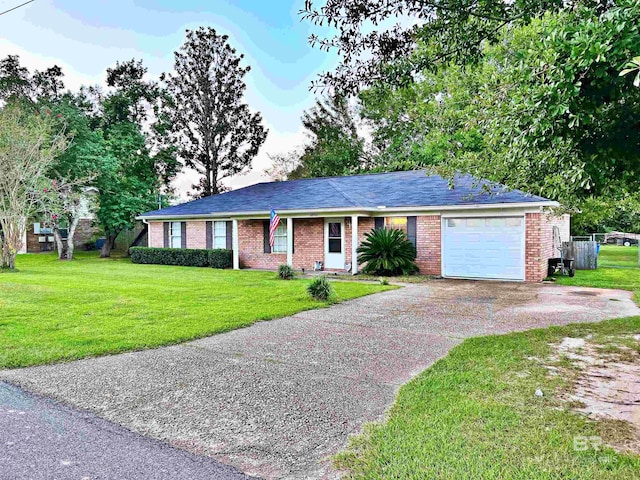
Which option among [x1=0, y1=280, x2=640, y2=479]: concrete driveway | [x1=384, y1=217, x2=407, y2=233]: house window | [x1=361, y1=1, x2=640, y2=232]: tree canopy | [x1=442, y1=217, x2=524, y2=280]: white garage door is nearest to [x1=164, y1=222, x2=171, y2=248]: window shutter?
[x1=384, y1=217, x2=407, y2=233]: house window

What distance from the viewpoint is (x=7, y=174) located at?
15.9 m

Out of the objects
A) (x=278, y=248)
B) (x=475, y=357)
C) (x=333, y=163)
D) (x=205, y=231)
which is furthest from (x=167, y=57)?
(x=475, y=357)

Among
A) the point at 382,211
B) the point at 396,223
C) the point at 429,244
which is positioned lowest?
the point at 429,244

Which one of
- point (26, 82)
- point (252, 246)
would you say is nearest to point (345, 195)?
point (252, 246)

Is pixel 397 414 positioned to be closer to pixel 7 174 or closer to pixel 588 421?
pixel 588 421

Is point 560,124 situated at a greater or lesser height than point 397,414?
greater

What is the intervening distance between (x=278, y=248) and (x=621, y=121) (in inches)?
581

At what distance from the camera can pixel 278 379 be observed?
4.67m

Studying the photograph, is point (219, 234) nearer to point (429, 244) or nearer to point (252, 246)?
point (252, 246)

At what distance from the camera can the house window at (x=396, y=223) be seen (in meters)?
15.3

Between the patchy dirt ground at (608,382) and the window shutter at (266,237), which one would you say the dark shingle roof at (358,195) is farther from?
the patchy dirt ground at (608,382)

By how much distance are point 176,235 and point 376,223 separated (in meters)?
10.4

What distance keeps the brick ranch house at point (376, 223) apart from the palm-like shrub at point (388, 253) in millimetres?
578

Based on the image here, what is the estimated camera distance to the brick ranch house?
13.3 metres
